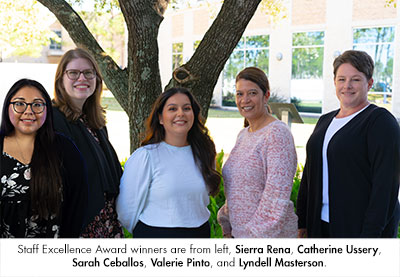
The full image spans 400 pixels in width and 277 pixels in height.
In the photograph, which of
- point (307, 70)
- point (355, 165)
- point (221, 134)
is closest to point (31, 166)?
point (355, 165)

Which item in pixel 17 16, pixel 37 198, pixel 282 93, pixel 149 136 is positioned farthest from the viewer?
pixel 282 93

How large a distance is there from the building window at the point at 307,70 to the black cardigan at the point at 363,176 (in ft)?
66.7

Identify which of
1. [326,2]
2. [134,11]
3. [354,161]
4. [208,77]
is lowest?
[354,161]

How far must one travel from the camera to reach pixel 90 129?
→ 313cm

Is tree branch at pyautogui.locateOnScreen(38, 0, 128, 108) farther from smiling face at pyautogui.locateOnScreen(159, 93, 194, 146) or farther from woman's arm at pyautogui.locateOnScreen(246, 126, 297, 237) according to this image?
woman's arm at pyautogui.locateOnScreen(246, 126, 297, 237)

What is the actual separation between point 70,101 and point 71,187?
0.64 meters

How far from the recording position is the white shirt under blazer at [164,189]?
285 cm

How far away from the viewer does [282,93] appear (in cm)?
2430

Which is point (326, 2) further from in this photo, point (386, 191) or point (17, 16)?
point (386, 191)

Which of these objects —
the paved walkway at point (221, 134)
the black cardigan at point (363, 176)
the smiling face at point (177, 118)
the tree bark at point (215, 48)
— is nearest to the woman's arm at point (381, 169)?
the black cardigan at point (363, 176)

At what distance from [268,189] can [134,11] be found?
3.21 m

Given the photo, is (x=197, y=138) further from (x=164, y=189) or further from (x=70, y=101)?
(x=70, y=101)

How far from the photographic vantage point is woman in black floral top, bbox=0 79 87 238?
2504 mm

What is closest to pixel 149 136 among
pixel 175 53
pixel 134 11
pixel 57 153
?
pixel 57 153
